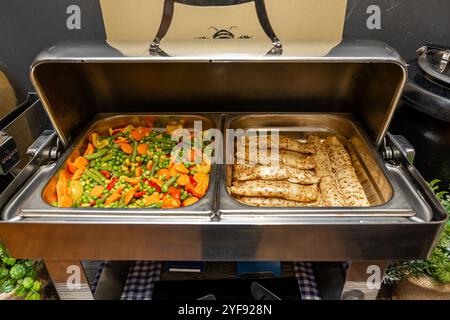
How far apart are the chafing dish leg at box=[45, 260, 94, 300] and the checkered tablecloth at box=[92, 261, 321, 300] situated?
0.43 metres

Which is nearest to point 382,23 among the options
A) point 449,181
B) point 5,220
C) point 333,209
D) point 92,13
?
point 449,181

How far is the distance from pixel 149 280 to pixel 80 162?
3.17 ft

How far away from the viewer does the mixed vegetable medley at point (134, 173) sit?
184 centimetres

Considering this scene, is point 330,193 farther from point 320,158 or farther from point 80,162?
point 80,162

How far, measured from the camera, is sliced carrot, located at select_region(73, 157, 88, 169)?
1.97m

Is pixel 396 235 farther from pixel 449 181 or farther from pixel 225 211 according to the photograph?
pixel 449 181

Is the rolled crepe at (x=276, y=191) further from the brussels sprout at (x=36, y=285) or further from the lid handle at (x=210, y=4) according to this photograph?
the brussels sprout at (x=36, y=285)

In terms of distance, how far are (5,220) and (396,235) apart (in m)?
1.81

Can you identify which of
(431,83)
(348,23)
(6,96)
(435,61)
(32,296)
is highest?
(348,23)

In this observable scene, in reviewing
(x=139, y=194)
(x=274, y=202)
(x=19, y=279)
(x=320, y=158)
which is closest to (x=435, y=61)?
(x=320, y=158)

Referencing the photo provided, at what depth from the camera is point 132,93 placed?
7.40 ft

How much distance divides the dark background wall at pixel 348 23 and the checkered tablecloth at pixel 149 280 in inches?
59.9

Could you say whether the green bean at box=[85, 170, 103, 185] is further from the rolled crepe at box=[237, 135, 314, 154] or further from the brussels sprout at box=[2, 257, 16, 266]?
the rolled crepe at box=[237, 135, 314, 154]

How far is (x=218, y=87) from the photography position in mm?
2221
